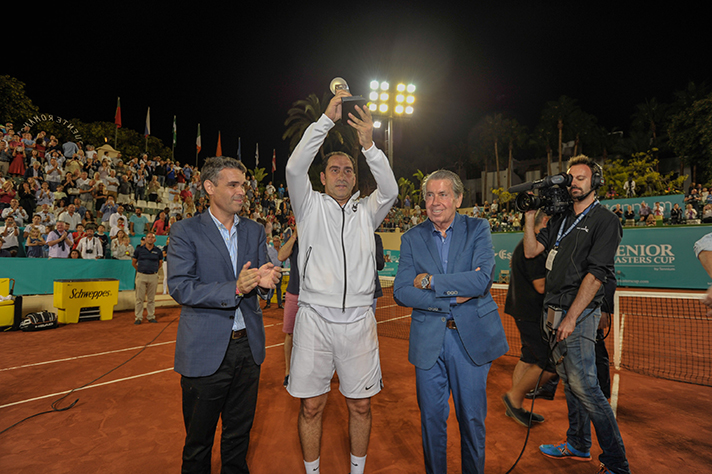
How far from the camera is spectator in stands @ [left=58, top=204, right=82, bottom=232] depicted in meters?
11.9

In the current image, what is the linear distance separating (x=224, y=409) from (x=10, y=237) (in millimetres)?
11737

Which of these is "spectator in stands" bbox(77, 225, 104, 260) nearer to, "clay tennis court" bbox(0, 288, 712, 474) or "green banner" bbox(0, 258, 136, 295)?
"green banner" bbox(0, 258, 136, 295)

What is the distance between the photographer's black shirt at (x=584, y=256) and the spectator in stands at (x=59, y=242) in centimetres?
1301

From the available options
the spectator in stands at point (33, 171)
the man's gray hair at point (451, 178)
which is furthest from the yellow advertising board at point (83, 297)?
the man's gray hair at point (451, 178)

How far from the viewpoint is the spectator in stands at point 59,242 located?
35.4 ft

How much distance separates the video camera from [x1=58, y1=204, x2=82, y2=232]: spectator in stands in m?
13.7

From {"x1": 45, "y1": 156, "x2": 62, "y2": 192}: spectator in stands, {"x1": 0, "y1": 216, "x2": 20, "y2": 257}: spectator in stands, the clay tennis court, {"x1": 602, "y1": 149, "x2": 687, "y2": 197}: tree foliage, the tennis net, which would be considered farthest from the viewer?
{"x1": 602, "y1": 149, "x2": 687, "y2": 197}: tree foliage

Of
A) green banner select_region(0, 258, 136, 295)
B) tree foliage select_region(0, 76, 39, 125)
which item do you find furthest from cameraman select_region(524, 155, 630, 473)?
tree foliage select_region(0, 76, 39, 125)

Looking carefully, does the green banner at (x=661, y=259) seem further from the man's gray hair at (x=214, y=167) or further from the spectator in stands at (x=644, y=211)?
the man's gray hair at (x=214, y=167)

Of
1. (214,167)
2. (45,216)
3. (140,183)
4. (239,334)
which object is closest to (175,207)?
(140,183)

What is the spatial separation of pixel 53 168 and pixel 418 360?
1596 cm

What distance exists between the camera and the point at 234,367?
267cm

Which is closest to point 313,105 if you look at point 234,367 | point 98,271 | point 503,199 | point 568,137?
point 98,271

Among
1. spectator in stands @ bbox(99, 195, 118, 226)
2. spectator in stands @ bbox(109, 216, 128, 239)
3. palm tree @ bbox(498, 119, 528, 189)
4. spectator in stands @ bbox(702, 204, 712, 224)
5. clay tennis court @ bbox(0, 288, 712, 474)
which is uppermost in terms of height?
palm tree @ bbox(498, 119, 528, 189)
